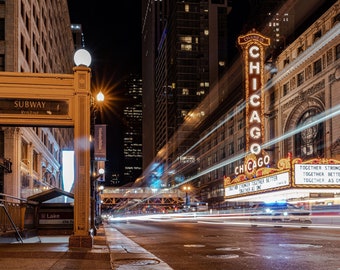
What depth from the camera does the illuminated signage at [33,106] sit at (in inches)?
546

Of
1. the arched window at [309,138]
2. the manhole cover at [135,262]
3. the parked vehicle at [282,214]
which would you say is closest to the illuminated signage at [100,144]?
Result: the parked vehicle at [282,214]

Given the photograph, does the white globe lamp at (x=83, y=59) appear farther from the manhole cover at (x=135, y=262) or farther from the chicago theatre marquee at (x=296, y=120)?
the chicago theatre marquee at (x=296, y=120)

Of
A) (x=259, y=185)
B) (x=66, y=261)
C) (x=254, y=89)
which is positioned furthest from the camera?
(x=254, y=89)

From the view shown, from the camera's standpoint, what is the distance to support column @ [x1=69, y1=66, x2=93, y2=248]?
13781 mm

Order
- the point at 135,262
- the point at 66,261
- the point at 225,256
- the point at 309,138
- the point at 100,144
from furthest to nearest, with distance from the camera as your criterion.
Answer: the point at 309,138
the point at 100,144
the point at 225,256
the point at 135,262
the point at 66,261

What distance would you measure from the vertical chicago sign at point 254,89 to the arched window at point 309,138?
12.6 ft

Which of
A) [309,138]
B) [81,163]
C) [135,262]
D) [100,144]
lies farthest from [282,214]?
[135,262]

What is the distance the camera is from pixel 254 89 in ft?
163

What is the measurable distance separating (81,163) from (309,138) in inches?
1362

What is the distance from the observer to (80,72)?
14.1 metres

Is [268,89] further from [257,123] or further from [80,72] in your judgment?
[80,72]

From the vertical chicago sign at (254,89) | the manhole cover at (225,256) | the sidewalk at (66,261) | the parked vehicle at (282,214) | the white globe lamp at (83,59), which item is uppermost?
the vertical chicago sign at (254,89)

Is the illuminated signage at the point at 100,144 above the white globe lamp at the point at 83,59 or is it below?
below

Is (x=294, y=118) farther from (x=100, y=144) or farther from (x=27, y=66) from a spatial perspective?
(x=27, y=66)
